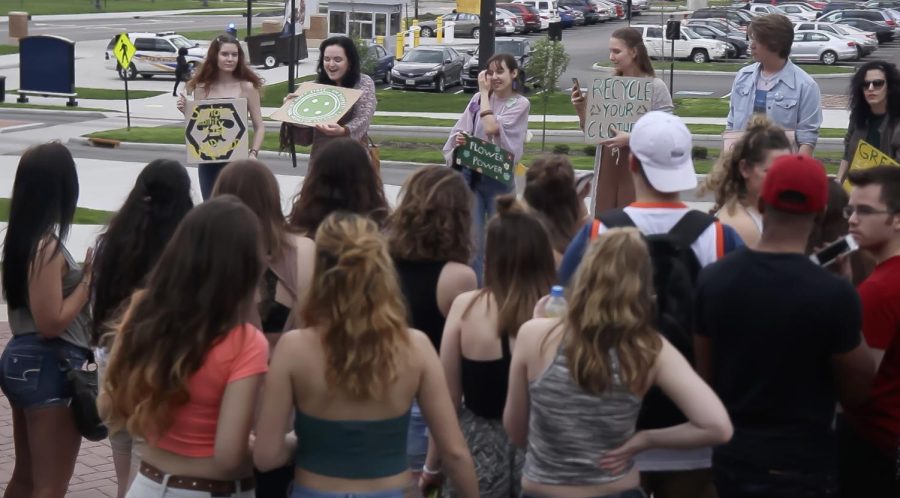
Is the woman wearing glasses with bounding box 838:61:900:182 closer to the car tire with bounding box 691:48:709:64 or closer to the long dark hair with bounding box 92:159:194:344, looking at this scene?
the long dark hair with bounding box 92:159:194:344

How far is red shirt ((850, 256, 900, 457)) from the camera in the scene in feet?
13.6

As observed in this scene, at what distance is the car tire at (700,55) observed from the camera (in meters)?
50.1

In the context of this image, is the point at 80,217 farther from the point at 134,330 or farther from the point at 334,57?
the point at 134,330

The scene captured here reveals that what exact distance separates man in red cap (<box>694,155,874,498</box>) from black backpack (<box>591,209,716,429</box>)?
23 cm

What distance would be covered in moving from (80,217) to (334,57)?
22.7ft

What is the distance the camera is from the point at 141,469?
375cm

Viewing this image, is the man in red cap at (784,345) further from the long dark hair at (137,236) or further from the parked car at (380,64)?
the parked car at (380,64)

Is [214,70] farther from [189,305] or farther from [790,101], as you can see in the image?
[189,305]

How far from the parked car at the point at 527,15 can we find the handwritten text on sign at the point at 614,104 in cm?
5459

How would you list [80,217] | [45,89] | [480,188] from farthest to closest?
[45,89] → [80,217] → [480,188]

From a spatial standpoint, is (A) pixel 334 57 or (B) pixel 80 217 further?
(B) pixel 80 217

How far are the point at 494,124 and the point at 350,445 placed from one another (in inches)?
200

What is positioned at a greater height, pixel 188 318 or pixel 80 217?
pixel 188 318

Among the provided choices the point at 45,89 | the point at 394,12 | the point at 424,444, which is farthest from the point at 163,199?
the point at 394,12
